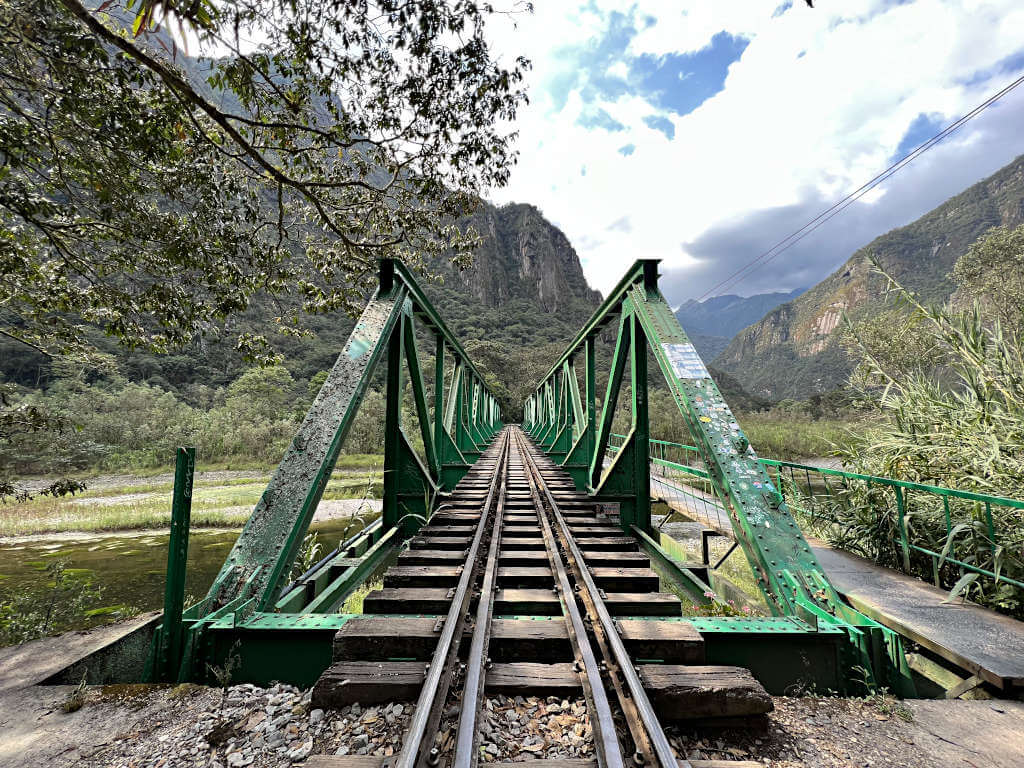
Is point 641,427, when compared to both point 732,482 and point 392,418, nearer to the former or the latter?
point 732,482

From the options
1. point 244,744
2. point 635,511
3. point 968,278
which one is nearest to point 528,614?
point 244,744

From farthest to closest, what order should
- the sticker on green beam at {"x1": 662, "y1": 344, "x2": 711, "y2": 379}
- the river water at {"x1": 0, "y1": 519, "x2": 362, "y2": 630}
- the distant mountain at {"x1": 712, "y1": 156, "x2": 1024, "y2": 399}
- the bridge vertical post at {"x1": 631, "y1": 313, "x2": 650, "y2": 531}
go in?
the distant mountain at {"x1": 712, "y1": 156, "x2": 1024, "y2": 399} < the river water at {"x1": 0, "y1": 519, "x2": 362, "y2": 630} < the bridge vertical post at {"x1": 631, "y1": 313, "x2": 650, "y2": 531} < the sticker on green beam at {"x1": 662, "y1": 344, "x2": 711, "y2": 379}

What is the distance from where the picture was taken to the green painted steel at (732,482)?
1.71 metres

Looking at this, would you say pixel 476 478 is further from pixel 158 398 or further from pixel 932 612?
pixel 158 398

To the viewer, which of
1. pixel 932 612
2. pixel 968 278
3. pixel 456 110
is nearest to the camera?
pixel 932 612

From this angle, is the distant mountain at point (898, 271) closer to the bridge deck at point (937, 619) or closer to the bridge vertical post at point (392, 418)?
the bridge deck at point (937, 619)

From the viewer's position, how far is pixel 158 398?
78.7 feet

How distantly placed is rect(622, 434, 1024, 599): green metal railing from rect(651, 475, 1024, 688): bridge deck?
0.21 metres

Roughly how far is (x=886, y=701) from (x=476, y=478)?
5.66 meters

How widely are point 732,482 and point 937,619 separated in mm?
1905

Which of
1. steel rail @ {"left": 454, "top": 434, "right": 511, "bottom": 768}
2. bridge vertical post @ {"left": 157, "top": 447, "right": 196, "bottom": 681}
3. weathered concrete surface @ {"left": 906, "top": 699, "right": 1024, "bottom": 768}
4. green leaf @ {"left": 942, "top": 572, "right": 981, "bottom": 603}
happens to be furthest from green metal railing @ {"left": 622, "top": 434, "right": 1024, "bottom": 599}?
bridge vertical post @ {"left": 157, "top": 447, "right": 196, "bottom": 681}

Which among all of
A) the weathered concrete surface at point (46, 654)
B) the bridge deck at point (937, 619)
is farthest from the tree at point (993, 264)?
the weathered concrete surface at point (46, 654)

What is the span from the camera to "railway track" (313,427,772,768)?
4.23ft

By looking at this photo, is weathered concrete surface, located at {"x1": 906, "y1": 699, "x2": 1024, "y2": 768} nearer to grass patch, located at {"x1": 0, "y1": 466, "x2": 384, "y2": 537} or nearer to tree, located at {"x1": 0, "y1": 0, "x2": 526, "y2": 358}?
tree, located at {"x1": 0, "y1": 0, "x2": 526, "y2": 358}
